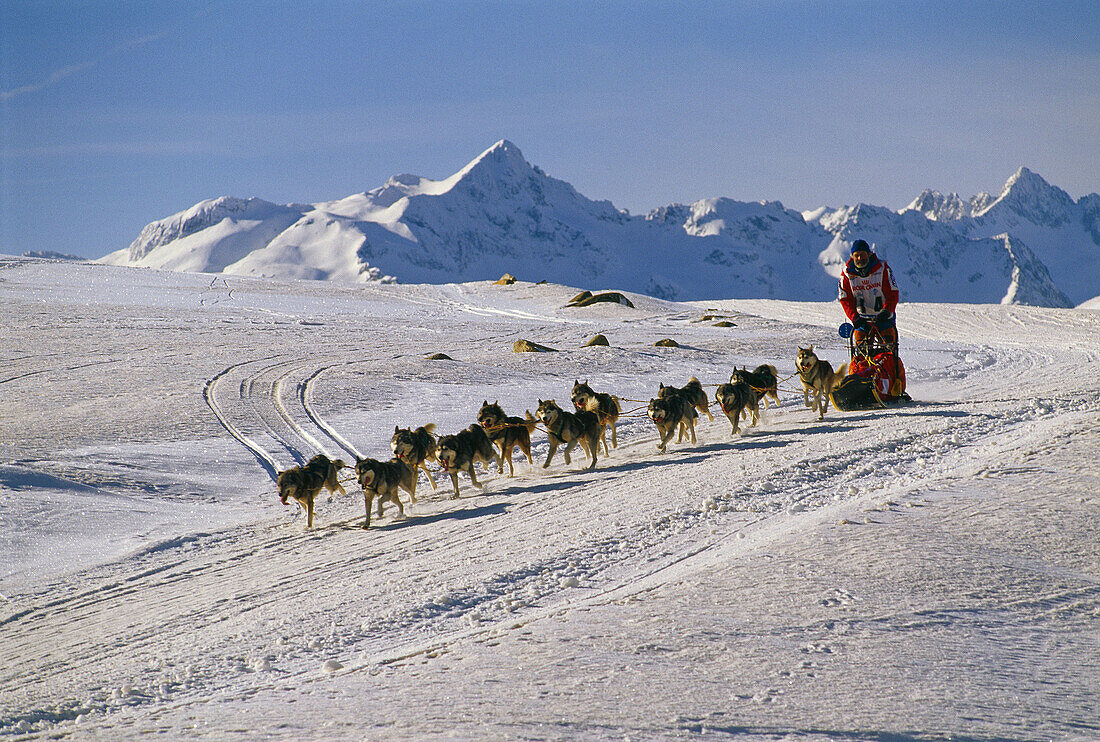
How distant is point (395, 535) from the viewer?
7809 mm

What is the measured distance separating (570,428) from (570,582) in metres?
4.52

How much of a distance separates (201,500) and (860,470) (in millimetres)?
6873

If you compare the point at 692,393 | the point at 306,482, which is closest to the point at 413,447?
the point at 306,482

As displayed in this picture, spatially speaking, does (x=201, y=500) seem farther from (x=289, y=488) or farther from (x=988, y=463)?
(x=988, y=463)

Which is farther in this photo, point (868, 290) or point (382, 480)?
point (868, 290)

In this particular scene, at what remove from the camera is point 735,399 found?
37.6 feet

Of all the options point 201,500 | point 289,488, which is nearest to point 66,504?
point 201,500

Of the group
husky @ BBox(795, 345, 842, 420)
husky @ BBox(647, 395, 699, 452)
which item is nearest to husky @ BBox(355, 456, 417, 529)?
husky @ BBox(647, 395, 699, 452)

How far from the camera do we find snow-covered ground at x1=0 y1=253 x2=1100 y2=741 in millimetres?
4109

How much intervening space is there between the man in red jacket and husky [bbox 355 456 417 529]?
25.1ft

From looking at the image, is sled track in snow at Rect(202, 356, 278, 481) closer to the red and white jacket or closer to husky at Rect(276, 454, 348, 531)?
husky at Rect(276, 454, 348, 531)

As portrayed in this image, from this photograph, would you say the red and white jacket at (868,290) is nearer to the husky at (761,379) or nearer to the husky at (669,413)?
the husky at (761,379)

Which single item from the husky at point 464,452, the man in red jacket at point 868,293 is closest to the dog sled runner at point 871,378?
the man in red jacket at point 868,293

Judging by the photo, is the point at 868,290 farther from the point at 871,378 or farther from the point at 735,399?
the point at 735,399
